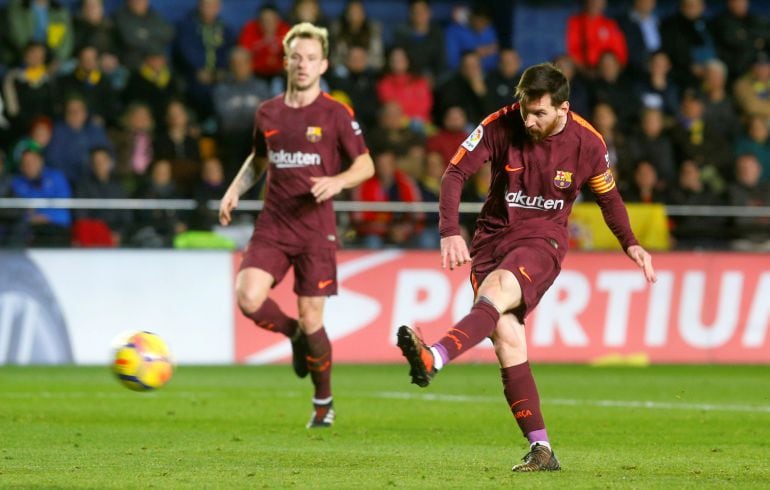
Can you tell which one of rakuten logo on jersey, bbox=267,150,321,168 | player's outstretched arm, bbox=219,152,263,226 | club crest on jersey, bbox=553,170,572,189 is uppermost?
club crest on jersey, bbox=553,170,572,189

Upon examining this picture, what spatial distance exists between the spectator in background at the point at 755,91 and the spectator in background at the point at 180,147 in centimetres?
780

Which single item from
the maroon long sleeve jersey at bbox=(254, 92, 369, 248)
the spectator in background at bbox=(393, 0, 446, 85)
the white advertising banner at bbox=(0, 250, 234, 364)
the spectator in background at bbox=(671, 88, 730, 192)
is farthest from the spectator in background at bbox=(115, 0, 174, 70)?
the maroon long sleeve jersey at bbox=(254, 92, 369, 248)

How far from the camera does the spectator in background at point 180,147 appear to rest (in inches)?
655

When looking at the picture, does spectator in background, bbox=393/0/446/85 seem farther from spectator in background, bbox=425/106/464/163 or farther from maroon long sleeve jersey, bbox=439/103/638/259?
maroon long sleeve jersey, bbox=439/103/638/259

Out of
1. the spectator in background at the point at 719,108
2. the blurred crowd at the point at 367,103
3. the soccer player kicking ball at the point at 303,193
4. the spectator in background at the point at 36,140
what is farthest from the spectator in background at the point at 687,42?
the soccer player kicking ball at the point at 303,193

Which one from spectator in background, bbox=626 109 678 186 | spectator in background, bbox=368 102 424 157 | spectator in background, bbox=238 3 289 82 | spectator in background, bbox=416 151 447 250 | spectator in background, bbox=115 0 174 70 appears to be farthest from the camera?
spectator in background, bbox=626 109 678 186

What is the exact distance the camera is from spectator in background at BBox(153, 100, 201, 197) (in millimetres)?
16641

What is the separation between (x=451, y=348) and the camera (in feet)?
21.5

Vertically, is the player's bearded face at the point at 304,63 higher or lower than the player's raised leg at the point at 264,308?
higher

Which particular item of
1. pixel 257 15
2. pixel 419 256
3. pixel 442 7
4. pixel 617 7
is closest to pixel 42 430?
pixel 419 256

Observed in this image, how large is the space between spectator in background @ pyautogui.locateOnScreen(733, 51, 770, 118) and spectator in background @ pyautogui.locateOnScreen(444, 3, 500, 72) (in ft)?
11.3

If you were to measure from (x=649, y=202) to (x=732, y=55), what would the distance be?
4.60 m

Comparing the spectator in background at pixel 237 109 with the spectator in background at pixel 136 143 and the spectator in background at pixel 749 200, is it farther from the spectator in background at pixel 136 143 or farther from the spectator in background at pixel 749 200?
the spectator in background at pixel 749 200

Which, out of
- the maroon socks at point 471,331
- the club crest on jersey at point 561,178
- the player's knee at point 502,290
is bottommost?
the maroon socks at point 471,331
